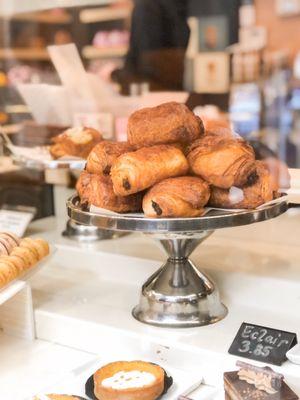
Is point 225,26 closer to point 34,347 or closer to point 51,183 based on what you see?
point 51,183

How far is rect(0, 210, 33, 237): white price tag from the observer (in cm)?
173

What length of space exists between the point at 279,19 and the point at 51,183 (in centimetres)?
340

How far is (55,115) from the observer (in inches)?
80.7

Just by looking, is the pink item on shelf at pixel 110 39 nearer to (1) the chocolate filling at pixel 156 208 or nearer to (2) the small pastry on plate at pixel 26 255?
(2) the small pastry on plate at pixel 26 255

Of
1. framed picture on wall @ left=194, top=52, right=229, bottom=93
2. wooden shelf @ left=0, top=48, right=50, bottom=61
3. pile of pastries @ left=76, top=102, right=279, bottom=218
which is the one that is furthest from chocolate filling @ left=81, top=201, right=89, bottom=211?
framed picture on wall @ left=194, top=52, right=229, bottom=93

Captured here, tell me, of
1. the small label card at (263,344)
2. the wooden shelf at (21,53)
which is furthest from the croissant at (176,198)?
the wooden shelf at (21,53)

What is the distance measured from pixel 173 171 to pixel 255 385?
1.30 feet

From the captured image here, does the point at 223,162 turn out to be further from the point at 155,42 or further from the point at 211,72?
the point at 211,72

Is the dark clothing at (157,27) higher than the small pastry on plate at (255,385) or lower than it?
higher

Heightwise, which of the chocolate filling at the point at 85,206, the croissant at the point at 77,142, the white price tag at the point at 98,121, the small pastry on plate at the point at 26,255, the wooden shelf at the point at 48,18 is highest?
the wooden shelf at the point at 48,18

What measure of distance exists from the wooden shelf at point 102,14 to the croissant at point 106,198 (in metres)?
4.06

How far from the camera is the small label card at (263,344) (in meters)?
1.08

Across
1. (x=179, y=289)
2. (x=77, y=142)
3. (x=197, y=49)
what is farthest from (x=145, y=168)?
(x=197, y=49)

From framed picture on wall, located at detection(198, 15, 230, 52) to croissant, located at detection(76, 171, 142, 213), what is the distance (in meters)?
3.98
